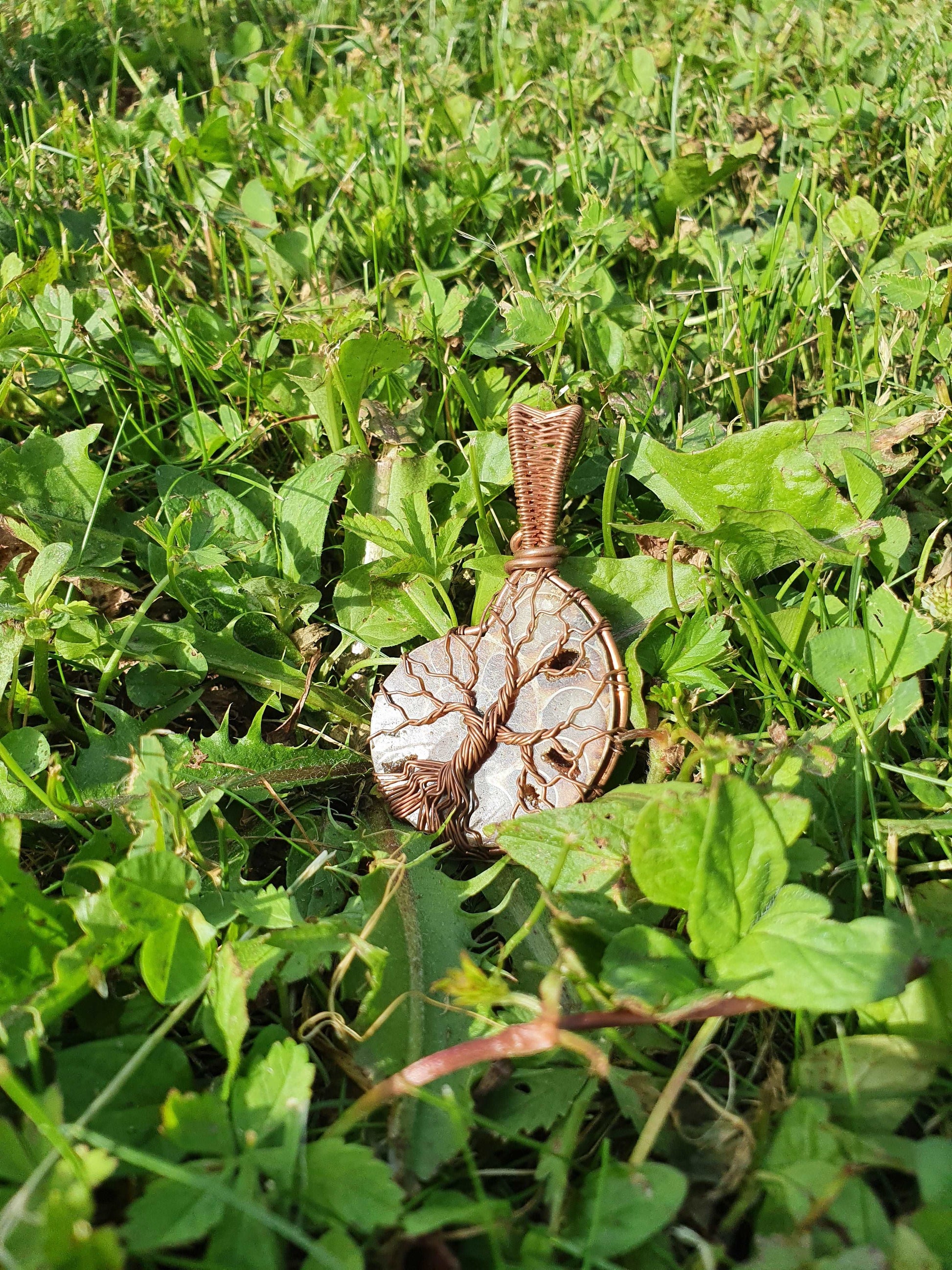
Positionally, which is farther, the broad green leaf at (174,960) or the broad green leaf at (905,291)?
the broad green leaf at (905,291)

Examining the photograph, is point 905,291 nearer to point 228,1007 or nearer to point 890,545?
point 890,545

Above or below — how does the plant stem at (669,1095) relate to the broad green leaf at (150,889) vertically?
below

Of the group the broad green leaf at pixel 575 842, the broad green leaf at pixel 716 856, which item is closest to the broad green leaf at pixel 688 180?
the broad green leaf at pixel 575 842

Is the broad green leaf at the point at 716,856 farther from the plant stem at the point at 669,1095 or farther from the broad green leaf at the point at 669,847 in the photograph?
the plant stem at the point at 669,1095

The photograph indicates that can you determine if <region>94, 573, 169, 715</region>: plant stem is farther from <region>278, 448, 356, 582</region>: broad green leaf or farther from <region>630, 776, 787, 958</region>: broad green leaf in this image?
<region>630, 776, 787, 958</region>: broad green leaf

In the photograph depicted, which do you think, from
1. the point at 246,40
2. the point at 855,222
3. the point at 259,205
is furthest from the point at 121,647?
the point at 246,40

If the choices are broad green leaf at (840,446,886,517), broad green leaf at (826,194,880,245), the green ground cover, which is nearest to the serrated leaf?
the green ground cover

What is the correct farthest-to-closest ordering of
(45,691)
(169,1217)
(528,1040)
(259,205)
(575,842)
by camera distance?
(259,205) → (45,691) → (575,842) → (528,1040) → (169,1217)
